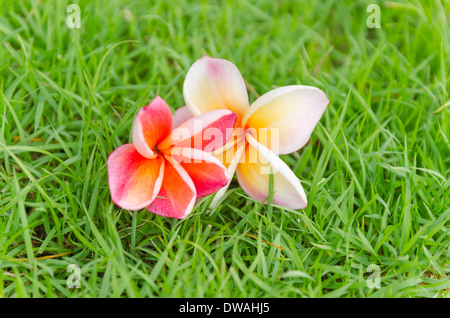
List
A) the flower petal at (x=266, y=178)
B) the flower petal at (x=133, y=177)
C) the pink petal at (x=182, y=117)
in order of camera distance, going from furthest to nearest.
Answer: the pink petal at (x=182, y=117), the flower petal at (x=266, y=178), the flower petal at (x=133, y=177)

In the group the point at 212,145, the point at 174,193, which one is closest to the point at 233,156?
the point at 212,145

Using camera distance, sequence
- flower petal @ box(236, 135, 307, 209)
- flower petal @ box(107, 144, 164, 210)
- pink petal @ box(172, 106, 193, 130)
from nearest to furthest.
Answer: flower petal @ box(107, 144, 164, 210), flower petal @ box(236, 135, 307, 209), pink petal @ box(172, 106, 193, 130)

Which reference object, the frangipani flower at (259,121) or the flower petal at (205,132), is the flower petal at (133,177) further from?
the frangipani flower at (259,121)

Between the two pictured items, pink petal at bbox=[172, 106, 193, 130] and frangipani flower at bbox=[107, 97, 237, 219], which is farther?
pink petal at bbox=[172, 106, 193, 130]

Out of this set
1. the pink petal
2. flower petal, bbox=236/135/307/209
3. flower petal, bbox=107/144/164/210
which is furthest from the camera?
the pink petal

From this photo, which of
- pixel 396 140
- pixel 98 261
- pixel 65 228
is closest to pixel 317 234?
pixel 396 140

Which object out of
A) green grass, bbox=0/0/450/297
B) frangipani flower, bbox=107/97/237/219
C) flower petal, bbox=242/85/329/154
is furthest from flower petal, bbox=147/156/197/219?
flower petal, bbox=242/85/329/154

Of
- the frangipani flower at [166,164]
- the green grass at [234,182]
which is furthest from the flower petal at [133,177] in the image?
the green grass at [234,182]

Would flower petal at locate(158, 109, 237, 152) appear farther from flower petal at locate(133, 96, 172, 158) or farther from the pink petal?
the pink petal

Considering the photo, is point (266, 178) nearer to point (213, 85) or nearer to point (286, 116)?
point (286, 116)

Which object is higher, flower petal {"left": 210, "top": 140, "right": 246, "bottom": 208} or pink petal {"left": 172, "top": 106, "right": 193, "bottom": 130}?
pink petal {"left": 172, "top": 106, "right": 193, "bottom": 130}
